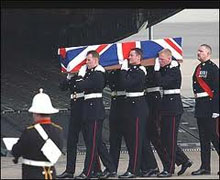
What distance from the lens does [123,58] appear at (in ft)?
35.2

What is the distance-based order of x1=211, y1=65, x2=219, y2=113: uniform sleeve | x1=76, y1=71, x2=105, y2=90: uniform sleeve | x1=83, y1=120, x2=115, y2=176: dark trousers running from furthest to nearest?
x1=211, y1=65, x2=219, y2=113: uniform sleeve, x1=83, y1=120, x2=115, y2=176: dark trousers, x1=76, y1=71, x2=105, y2=90: uniform sleeve

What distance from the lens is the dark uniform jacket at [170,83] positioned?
10.4 meters

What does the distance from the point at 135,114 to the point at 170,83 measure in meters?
0.56

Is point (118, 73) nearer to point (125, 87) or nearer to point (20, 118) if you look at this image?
point (125, 87)

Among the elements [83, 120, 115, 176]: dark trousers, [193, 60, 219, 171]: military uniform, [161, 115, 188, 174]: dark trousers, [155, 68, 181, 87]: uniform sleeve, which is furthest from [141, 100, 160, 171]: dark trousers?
[83, 120, 115, 176]: dark trousers

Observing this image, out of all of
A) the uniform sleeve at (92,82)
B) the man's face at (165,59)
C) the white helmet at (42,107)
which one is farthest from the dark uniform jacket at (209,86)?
the white helmet at (42,107)

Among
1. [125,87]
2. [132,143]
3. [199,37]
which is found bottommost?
[132,143]

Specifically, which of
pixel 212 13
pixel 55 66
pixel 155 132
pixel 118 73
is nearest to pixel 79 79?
pixel 118 73

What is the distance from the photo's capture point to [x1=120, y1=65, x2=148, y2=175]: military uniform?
10.3 m

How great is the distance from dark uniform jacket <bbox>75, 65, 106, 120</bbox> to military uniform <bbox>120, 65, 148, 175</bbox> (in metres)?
0.28

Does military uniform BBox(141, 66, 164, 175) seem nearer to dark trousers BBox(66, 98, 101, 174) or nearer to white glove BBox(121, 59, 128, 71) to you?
white glove BBox(121, 59, 128, 71)

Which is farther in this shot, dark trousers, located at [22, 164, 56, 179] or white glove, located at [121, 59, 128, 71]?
white glove, located at [121, 59, 128, 71]

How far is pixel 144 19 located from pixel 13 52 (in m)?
3.87

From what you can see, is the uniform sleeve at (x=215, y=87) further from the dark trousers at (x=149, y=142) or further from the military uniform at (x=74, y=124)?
the military uniform at (x=74, y=124)
